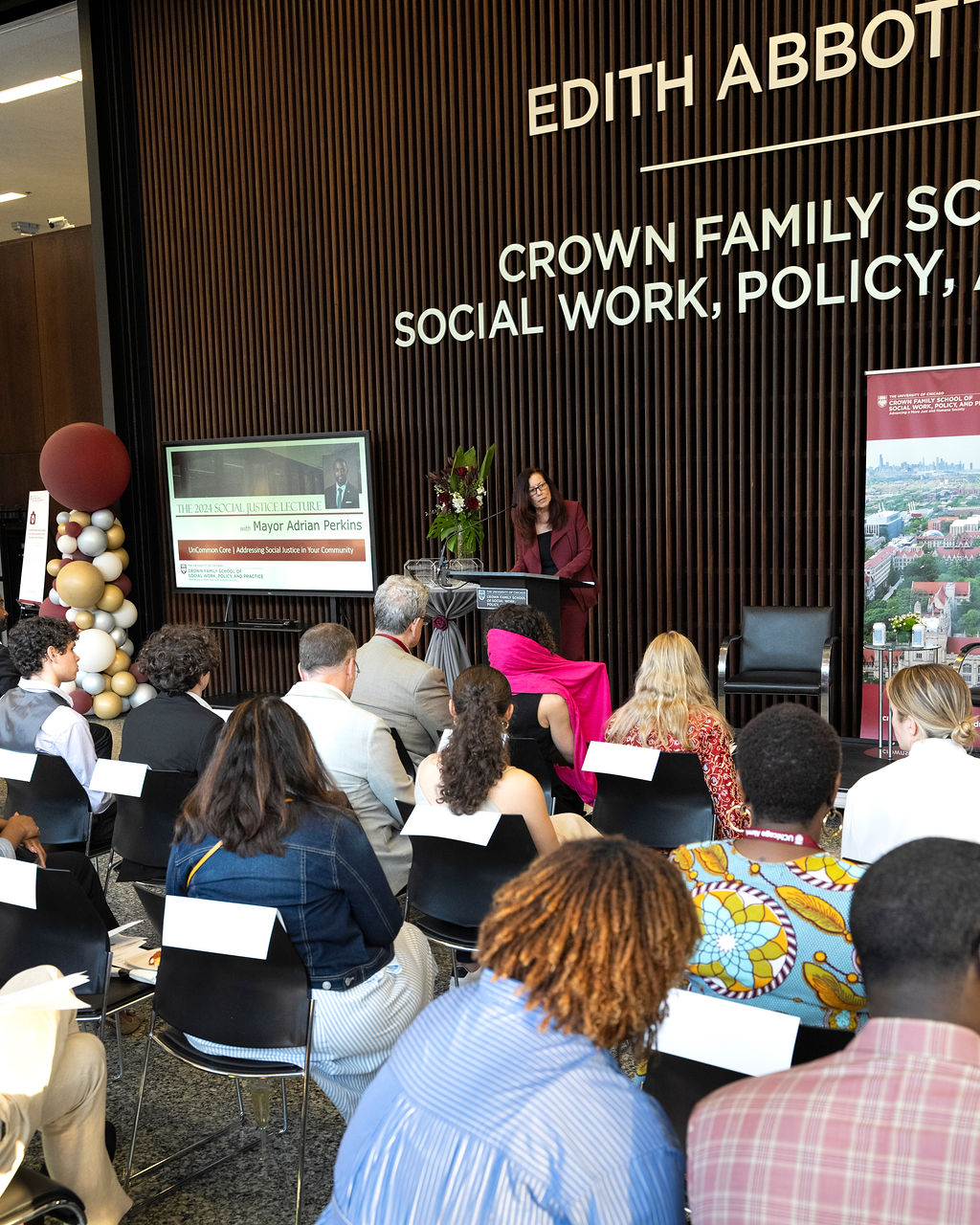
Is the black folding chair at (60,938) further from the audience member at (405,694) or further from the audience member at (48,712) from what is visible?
the audience member at (405,694)

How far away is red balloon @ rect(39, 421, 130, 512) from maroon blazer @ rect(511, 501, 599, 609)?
3525 mm

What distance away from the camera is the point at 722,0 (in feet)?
20.4

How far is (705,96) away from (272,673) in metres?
5.01

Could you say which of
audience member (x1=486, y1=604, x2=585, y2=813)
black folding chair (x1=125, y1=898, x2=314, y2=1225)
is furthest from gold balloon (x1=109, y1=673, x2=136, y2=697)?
black folding chair (x1=125, y1=898, x2=314, y2=1225)

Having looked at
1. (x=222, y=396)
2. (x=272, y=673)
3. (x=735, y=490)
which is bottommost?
(x=272, y=673)

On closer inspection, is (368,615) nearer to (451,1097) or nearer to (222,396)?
(222,396)

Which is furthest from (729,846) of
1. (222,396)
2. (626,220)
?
(222,396)

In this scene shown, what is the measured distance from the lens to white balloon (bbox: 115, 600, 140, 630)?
8430 mm

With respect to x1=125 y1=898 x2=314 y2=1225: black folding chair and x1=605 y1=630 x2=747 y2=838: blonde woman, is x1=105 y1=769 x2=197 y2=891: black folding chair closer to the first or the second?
x1=125 y1=898 x2=314 y2=1225: black folding chair

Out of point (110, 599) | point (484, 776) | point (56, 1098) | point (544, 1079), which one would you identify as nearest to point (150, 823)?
point (484, 776)

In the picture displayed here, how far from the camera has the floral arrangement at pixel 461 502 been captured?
703cm

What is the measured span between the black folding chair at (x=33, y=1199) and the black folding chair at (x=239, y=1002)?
418 mm

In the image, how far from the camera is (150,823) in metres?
3.51

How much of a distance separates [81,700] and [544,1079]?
7610mm
